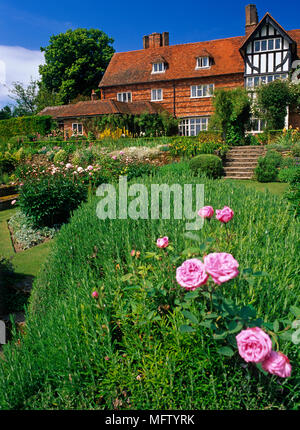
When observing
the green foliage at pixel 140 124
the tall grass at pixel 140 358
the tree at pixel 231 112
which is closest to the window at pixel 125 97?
the green foliage at pixel 140 124

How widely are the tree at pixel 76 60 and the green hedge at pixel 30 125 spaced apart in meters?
10.8

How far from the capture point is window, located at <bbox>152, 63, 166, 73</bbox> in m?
29.1

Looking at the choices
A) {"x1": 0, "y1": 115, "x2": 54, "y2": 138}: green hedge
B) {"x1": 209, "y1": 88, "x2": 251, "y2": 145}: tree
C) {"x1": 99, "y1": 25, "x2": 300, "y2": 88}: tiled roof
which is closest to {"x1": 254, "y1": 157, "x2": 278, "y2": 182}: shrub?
{"x1": 209, "y1": 88, "x2": 251, "y2": 145}: tree

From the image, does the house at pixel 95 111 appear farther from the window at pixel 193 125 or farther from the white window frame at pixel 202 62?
the white window frame at pixel 202 62

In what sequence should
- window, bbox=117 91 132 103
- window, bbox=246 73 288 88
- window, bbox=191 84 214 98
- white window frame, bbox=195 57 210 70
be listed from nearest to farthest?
window, bbox=246 73 288 88
window, bbox=191 84 214 98
white window frame, bbox=195 57 210 70
window, bbox=117 91 132 103

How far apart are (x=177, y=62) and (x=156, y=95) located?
3233 mm

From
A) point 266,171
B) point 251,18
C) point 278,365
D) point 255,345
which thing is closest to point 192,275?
point 255,345

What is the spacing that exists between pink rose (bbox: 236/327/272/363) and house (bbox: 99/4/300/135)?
964 inches

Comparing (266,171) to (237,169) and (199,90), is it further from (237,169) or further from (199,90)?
(199,90)

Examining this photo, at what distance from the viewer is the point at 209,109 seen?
27641 millimetres

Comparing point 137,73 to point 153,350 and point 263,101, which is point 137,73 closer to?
point 263,101

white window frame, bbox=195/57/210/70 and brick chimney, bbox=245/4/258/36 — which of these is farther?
white window frame, bbox=195/57/210/70

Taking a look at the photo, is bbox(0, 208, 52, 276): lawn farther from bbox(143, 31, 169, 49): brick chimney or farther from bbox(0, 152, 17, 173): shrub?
bbox(143, 31, 169, 49): brick chimney

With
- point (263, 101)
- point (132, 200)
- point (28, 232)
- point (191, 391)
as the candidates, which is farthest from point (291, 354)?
point (263, 101)
